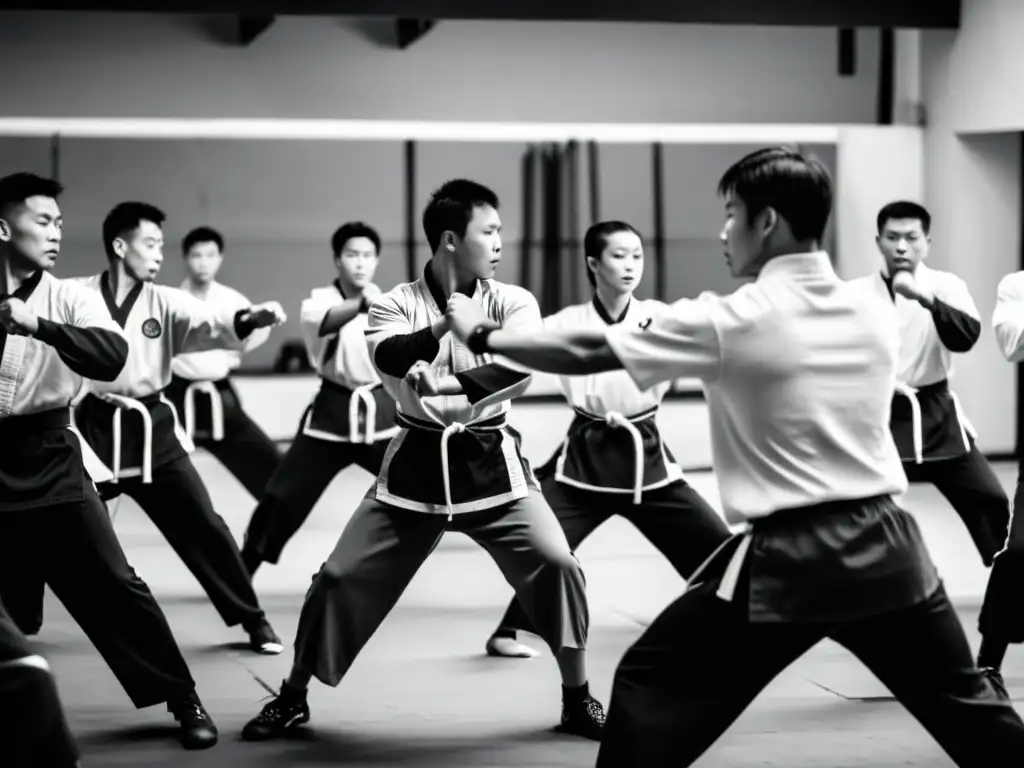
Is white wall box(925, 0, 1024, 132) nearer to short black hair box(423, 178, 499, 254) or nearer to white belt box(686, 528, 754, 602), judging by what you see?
short black hair box(423, 178, 499, 254)

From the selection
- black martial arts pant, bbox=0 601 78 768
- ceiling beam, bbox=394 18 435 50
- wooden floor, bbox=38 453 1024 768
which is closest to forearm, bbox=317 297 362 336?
wooden floor, bbox=38 453 1024 768

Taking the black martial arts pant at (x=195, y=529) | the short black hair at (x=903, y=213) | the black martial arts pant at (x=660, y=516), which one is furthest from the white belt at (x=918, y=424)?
the black martial arts pant at (x=195, y=529)

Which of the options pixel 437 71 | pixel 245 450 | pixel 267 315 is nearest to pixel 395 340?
pixel 267 315

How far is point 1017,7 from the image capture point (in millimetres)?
9164

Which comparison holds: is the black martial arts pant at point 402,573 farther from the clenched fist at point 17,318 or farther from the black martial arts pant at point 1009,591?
the black martial arts pant at point 1009,591

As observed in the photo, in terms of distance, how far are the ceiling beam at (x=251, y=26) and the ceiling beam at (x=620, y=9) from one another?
233cm

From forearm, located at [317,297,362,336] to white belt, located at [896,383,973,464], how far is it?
1.95 m

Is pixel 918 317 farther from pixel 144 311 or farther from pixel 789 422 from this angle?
pixel 789 422

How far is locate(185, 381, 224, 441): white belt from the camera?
20.9ft

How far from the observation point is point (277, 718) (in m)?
3.96

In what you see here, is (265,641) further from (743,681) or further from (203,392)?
(743,681)

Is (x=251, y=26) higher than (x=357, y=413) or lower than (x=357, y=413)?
higher

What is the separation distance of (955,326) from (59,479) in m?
2.68

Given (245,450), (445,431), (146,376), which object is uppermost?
(146,376)
